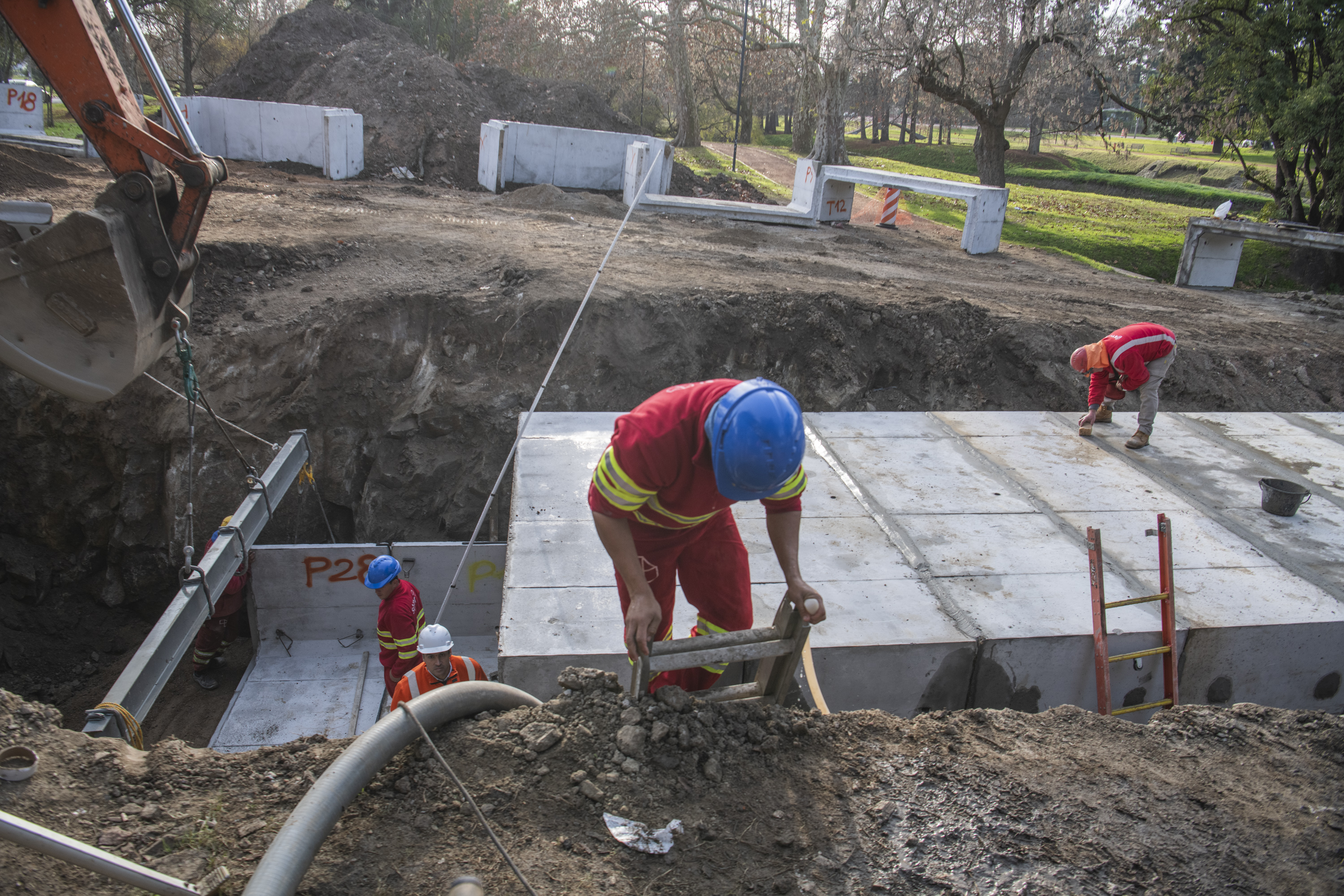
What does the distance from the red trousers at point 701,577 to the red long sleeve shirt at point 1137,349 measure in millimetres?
4723

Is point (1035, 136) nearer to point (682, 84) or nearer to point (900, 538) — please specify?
point (682, 84)

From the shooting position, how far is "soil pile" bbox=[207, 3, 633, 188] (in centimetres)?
1805

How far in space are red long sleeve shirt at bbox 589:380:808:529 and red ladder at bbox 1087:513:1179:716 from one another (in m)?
2.30

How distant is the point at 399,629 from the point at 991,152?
1960cm

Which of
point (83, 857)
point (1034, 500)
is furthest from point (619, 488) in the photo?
point (1034, 500)

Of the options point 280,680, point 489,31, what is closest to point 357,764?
point 280,680

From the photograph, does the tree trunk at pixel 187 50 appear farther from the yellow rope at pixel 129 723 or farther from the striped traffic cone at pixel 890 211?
the yellow rope at pixel 129 723

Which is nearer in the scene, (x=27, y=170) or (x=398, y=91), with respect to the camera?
(x=27, y=170)

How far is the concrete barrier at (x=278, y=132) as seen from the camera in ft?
54.2

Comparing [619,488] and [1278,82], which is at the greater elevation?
[1278,82]

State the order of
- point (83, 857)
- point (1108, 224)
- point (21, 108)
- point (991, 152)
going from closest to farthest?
1. point (83, 857)
2. point (21, 108)
3. point (1108, 224)
4. point (991, 152)

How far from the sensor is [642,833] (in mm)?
2576

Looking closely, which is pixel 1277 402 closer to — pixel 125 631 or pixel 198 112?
pixel 125 631

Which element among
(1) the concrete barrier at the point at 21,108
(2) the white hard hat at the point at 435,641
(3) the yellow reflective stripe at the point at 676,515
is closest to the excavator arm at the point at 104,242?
(2) the white hard hat at the point at 435,641
